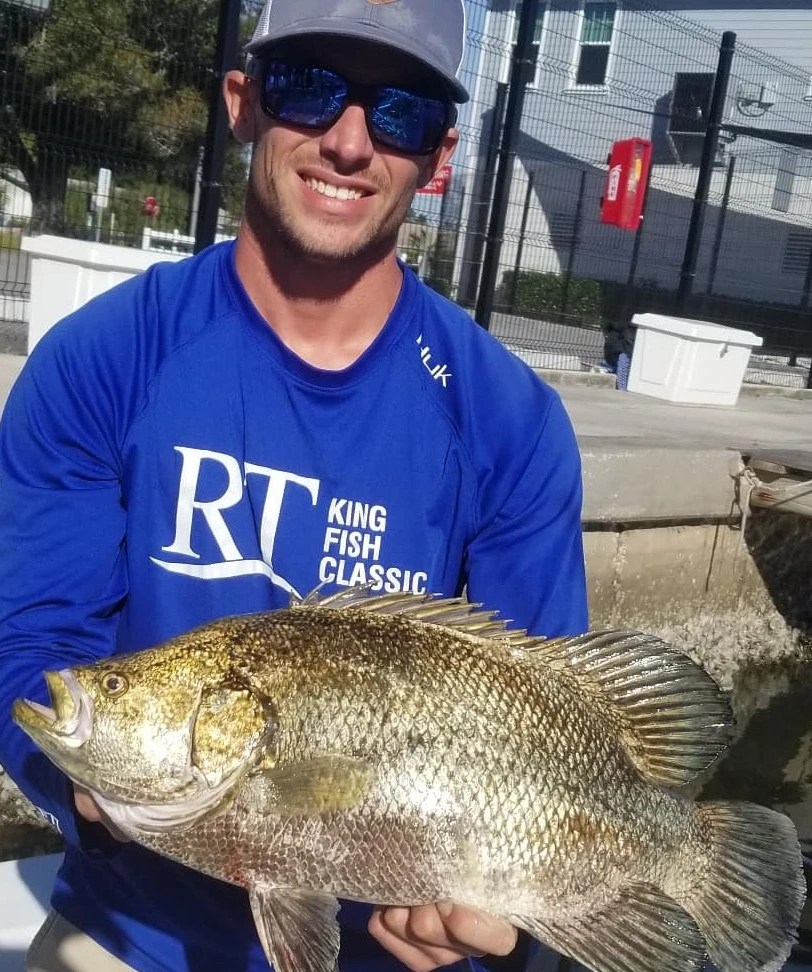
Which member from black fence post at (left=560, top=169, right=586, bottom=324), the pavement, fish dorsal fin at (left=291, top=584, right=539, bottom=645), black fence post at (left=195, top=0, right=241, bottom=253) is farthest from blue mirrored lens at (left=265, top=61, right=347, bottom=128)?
black fence post at (left=560, top=169, right=586, bottom=324)

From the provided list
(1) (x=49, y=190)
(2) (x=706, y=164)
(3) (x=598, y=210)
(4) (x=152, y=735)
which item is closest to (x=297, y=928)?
(4) (x=152, y=735)

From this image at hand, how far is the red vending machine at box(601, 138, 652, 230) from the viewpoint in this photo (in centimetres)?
1291

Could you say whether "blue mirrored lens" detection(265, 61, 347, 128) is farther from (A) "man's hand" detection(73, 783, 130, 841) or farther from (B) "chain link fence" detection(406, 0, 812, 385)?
(B) "chain link fence" detection(406, 0, 812, 385)

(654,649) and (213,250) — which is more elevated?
(213,250)

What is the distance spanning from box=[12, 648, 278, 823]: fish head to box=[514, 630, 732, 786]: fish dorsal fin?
0.54 meters

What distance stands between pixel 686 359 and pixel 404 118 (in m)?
8.26

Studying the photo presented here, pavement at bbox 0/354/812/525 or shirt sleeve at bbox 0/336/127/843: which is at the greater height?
shirt sleeve at bbox 0/336/127/843

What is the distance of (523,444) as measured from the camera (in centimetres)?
208

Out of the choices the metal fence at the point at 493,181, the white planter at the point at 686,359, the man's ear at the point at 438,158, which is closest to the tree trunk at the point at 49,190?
the metal fence at the point at 493,181

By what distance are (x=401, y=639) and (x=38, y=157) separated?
6.44 metres

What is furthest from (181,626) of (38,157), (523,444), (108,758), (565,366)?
(565,366)

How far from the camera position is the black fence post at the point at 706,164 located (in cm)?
1038

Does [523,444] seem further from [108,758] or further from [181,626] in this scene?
[108,758]

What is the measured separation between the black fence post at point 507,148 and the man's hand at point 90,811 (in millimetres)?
7207
